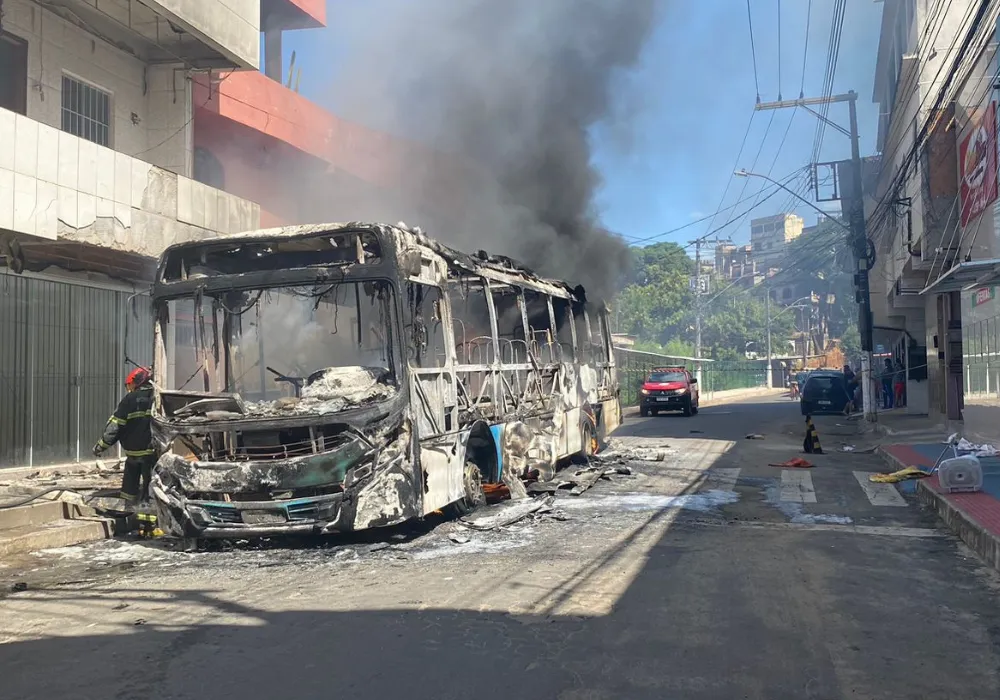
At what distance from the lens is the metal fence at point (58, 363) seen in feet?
35.9

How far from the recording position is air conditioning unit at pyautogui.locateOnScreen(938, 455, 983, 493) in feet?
26.9

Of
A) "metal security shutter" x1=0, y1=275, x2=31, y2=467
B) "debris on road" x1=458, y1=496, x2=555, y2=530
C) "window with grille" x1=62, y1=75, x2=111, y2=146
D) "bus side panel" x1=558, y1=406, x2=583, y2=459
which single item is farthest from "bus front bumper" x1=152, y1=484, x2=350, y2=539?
"window with grille" x1=62, y1=75, x2=111, y2=146

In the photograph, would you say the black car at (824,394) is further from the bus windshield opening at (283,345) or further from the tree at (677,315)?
the tree at (677,315)

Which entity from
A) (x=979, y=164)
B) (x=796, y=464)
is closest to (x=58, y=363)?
(x=796, y=464)

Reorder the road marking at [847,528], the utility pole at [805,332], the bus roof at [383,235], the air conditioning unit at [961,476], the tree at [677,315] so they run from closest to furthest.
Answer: the bus roof at [383,235] < the road marking at [847,528] < the air conditioning unit at [961,476] < the tree at [677,315] < the utility pole at [805,332]

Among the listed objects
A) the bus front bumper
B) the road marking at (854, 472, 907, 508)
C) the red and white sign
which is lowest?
the road marking at (854, 472, 907, 508)

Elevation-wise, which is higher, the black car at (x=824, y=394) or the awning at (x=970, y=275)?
the awning at (x=970, y=275)

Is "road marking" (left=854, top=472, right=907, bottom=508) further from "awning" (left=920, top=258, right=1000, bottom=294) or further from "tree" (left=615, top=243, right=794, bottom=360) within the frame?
"tree" (left=615, top=243, right=794, bottom=360)

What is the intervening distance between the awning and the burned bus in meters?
5.92

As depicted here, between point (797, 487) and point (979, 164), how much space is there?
757 cm

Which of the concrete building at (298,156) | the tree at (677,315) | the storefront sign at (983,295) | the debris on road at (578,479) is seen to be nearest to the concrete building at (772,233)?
the tree at (677,315)

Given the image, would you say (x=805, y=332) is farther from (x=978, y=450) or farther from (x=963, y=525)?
(x=963, y=525)

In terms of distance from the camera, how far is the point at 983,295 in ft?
43.6

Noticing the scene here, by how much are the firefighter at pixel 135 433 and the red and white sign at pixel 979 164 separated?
41.2ft
